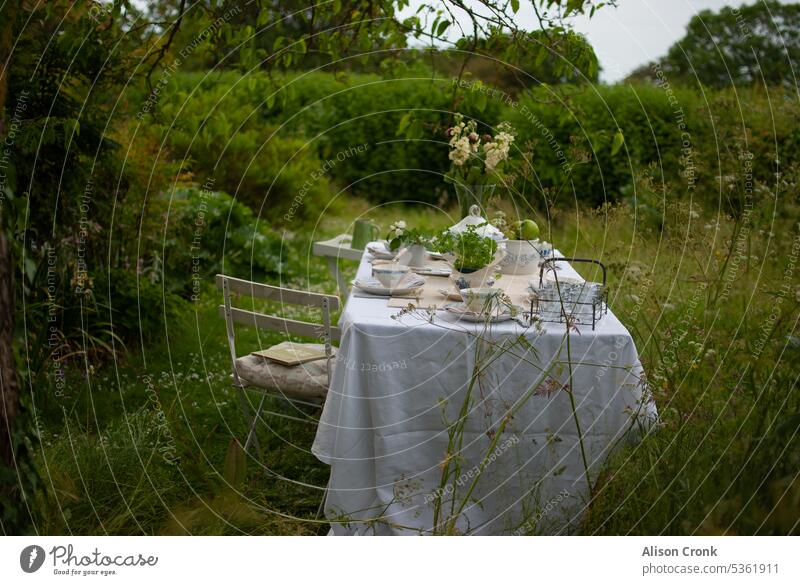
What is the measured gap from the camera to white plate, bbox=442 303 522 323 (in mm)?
3949

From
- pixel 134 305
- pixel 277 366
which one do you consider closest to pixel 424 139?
pixel 134 305

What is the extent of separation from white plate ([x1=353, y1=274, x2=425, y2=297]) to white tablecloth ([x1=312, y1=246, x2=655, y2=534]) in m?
0.53

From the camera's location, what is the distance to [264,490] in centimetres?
437

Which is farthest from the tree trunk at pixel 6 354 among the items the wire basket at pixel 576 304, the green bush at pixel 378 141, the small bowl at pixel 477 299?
the green bush at pixel 378 141

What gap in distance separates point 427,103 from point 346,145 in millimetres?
1574

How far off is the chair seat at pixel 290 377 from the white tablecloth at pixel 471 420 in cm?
62

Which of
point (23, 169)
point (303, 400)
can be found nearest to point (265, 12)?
point (23, 169)

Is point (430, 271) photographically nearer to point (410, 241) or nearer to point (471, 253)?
point (410, 241)

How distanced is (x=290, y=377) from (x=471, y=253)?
1.16 meters

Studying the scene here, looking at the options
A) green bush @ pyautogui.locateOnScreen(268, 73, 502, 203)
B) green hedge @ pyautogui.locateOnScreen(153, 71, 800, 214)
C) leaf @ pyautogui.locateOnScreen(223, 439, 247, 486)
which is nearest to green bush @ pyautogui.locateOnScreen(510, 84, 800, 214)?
green hedge @ pyautogui.locateOnScreen(153, 71, 800, 214)

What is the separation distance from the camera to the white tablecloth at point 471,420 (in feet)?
12.6

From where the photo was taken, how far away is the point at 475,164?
5.67 metres

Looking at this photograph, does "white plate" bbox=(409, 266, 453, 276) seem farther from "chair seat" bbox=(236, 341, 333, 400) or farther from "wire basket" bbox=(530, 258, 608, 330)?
"wire basket" bbox=(530, 258, 608, 330)
